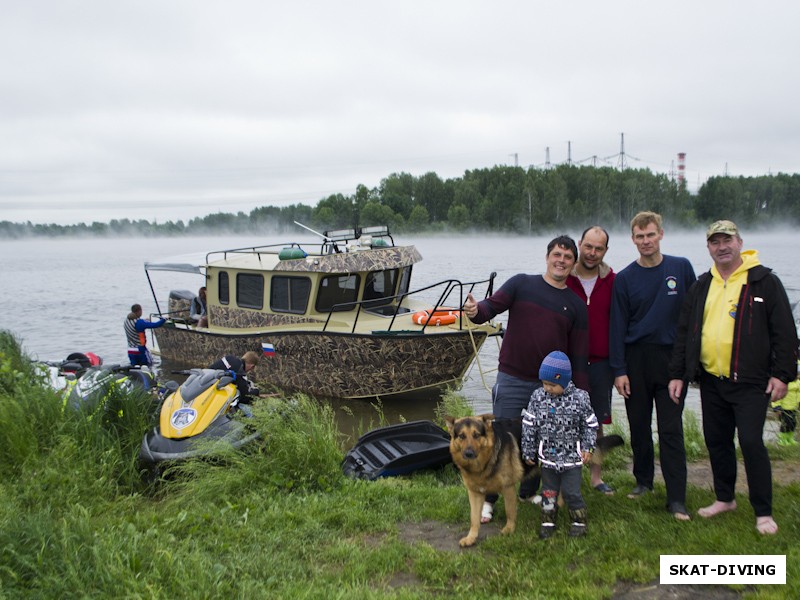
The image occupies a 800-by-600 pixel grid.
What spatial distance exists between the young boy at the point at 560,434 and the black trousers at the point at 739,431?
2.47 ft

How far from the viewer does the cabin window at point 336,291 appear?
11344 millimetres

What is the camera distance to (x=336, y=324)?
11.0 metres

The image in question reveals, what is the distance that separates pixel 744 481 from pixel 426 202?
72173mm

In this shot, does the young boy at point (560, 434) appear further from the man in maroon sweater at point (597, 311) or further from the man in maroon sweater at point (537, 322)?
the man in maroon sweater at point (597, 311)

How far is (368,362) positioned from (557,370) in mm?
6595

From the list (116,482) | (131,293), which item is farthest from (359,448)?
(131,293)

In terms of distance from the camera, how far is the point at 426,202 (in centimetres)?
7638

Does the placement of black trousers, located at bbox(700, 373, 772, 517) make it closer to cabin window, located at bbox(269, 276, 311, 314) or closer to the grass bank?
the grass bank

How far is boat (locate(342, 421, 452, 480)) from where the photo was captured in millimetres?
5992

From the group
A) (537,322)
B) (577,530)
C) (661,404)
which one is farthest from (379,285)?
(577,530)

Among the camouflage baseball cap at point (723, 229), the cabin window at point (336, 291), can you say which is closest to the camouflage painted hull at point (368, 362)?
the cabin window at point (336, 291)

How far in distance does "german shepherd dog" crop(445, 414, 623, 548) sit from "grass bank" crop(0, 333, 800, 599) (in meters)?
0.17

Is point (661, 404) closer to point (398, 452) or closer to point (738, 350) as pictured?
point (738, 350)

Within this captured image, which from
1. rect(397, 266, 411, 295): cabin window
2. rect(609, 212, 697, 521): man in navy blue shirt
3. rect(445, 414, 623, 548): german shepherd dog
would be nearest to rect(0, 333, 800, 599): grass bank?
rect(445, 414, 623, 548): german shepherd dog
